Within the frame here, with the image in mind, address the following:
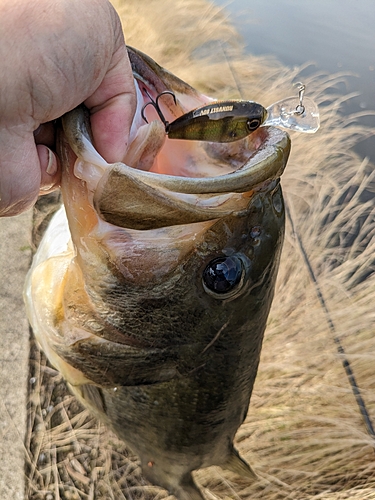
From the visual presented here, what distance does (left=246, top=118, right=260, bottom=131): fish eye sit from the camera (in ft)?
4.06

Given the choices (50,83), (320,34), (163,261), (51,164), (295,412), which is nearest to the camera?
(50,83)

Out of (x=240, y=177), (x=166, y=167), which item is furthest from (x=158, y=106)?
(x=240, y=177)

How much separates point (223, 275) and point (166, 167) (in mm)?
406

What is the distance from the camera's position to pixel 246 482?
9.71ft

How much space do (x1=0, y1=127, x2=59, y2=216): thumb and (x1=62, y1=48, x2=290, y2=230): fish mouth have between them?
0.09 metres

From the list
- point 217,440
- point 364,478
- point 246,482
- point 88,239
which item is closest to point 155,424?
point 217,440

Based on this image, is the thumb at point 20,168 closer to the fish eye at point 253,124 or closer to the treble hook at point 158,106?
the treble hook at point 158,106

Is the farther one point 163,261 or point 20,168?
point 163,261

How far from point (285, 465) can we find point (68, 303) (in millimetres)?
2235

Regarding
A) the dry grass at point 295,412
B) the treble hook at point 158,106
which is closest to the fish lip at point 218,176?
the treble hook at point 158,106

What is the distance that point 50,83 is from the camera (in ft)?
3.34

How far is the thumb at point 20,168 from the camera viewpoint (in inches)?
41.4

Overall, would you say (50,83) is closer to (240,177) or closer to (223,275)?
(240,177)

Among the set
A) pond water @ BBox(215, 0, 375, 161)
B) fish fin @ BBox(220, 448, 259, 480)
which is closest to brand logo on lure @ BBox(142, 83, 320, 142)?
fish fin @ BBox(220, 448, 259, 480)
